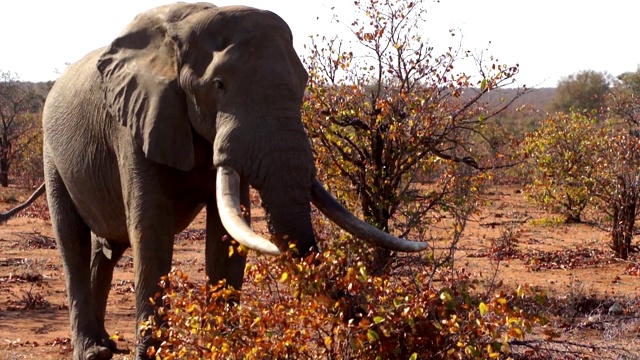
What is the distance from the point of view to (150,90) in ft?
17.9

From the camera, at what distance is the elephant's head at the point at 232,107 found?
471cm

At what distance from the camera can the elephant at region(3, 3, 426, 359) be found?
4.77m

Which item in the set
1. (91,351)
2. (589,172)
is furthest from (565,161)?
(91,351)

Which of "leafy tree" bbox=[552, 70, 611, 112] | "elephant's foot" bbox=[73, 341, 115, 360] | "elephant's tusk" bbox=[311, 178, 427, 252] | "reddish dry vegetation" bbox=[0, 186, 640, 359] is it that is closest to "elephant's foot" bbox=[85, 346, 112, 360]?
"elephant's foot" bbox=[73, 341, 115, 360]

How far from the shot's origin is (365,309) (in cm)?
426

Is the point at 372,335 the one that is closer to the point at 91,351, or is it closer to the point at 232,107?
the point at 232,107

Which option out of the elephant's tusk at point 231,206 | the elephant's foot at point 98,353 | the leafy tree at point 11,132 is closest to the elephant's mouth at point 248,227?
the elephant's tusk at point 231,206

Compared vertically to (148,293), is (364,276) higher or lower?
higher

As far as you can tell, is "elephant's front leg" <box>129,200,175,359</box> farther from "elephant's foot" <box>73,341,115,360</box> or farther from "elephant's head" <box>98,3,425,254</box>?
"elephant's foot" <box>73,341,115,360</box>

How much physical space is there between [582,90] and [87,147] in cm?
4294

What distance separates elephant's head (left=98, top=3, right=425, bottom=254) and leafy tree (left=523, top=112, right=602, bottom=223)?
7448 mm

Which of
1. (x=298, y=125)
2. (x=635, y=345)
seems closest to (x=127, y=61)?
(x=298, y=125)

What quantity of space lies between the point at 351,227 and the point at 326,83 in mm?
3938

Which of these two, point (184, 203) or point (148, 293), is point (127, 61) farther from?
point (148, 293)
